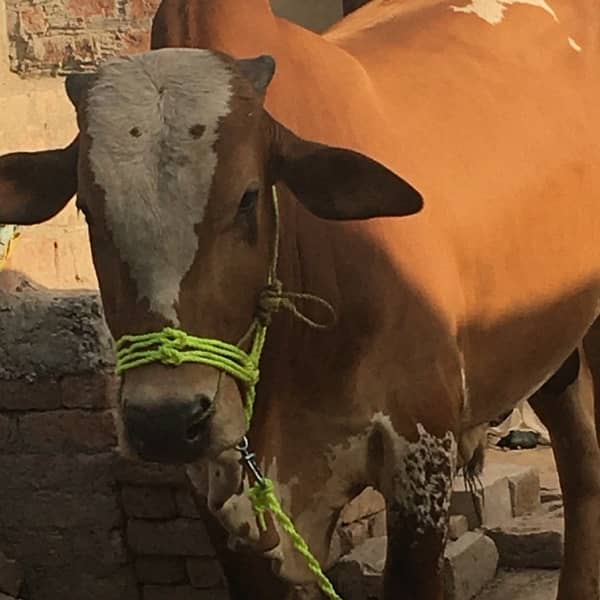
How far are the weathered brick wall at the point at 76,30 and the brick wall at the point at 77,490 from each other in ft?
3.23

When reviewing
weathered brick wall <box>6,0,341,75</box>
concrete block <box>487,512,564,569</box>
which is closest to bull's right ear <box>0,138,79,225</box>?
concrete block <box>487,512,564,569</box>

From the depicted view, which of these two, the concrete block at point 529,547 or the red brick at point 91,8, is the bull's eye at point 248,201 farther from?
the red brick at point 91,8

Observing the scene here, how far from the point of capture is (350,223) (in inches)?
116

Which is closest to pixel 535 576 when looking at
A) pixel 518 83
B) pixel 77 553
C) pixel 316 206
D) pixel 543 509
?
pixel 543 509

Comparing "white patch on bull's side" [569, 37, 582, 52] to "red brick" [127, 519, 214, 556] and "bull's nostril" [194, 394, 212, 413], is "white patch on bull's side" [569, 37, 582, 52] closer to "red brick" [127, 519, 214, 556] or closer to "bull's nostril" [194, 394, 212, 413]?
"red brick" [127, 519, 214, 556]

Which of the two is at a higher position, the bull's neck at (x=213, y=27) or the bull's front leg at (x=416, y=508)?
the bull's neck at (x=213, y=27)

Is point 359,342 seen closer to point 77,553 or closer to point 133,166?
point 133,166

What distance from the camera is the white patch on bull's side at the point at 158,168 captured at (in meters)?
2.49

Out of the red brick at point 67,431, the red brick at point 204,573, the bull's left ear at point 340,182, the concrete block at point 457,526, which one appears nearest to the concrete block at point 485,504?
the concrete block at point 457,526

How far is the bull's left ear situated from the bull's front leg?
0.48 meters

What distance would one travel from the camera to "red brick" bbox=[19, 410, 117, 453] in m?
4.31

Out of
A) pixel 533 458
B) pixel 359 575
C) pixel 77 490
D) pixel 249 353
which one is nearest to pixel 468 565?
pixel 359 575

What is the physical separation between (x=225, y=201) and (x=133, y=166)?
0.15 m

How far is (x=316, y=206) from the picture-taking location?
106 inches
